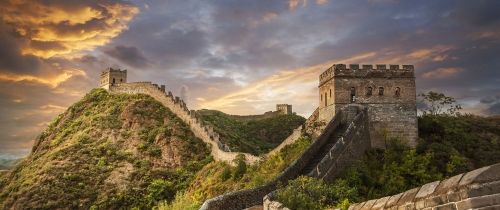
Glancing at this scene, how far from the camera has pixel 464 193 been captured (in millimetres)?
5668

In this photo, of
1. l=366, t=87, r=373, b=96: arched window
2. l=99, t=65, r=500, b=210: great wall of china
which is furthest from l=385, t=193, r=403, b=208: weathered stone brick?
l=366, t=87, r=373, b=96: arched window

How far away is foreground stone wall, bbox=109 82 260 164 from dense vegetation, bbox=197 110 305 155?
3.93 meters

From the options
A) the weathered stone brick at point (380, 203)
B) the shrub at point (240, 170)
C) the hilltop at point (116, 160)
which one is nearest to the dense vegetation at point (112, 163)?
the hilltop at point (116, 160)

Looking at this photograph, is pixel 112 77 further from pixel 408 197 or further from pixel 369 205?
pixel 408 197

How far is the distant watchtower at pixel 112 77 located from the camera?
240 feet

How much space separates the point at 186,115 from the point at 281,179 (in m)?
29.7

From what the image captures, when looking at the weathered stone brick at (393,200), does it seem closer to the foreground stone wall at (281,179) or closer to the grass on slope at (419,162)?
the foreground stone wall at (281,179)

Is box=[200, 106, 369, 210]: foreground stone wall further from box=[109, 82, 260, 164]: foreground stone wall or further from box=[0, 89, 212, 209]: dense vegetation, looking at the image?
box=[0, 89, 212, 209]: dense vegetation

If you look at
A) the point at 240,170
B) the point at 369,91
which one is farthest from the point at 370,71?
the point at 240,170

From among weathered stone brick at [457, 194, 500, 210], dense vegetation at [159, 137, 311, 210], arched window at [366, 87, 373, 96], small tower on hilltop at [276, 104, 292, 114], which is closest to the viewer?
weathered stone brick at [457, 194, 500, 210]

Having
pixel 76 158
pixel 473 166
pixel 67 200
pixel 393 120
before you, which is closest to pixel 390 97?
pixel 393 120

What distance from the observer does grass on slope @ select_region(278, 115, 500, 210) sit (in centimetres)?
2305

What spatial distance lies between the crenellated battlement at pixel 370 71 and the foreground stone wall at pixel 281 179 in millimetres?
2283

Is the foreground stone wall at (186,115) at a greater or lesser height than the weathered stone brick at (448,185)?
greater
